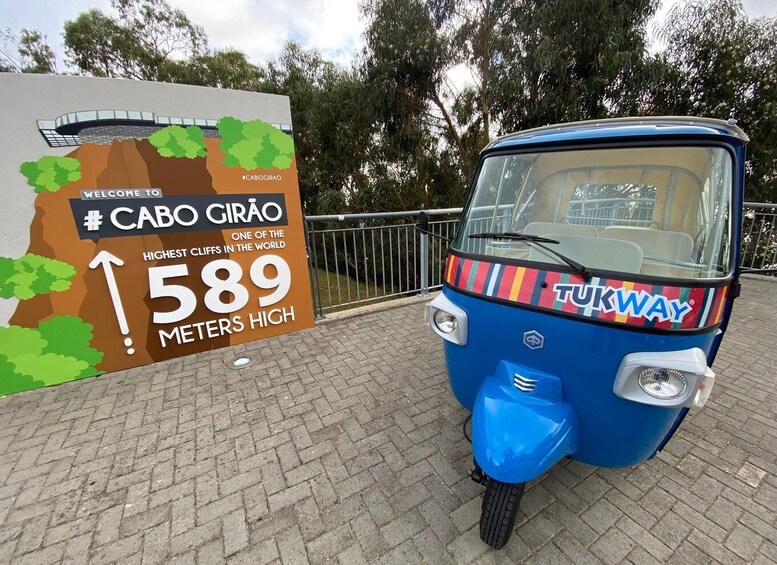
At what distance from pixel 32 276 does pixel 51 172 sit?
977 millimetres

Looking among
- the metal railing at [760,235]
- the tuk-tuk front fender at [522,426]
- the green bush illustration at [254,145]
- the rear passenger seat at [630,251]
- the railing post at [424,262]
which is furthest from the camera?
the metal railing at [760,235]

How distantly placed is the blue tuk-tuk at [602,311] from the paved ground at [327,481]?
424 millimetres

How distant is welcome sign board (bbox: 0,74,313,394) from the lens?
9.51ft

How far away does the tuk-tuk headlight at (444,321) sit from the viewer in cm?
202

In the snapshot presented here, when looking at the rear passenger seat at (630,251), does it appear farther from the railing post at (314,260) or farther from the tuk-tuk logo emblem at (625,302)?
the railing post at (314,260)

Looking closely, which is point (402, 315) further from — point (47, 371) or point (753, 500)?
point (47, 371)

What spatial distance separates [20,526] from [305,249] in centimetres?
317

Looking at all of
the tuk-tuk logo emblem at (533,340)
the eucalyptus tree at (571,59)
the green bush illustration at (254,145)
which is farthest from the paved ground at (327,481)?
the eucalyptus tree at (571,59)

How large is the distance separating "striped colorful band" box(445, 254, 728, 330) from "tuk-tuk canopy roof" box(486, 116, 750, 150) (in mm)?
763

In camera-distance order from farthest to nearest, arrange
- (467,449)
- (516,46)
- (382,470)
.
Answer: (516,46), (467,449), (382,470)

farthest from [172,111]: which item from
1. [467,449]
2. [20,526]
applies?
[467,449]

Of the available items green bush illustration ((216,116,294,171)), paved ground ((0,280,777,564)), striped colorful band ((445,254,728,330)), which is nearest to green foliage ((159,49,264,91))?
green bush illustration ((216,116,294,171))

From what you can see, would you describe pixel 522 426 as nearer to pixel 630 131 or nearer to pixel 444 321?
pixel 444 321

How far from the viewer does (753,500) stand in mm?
1918
